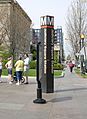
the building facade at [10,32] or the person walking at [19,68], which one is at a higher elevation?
the building facade at [10,32]

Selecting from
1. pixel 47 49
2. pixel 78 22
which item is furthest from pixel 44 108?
pixel 78 22

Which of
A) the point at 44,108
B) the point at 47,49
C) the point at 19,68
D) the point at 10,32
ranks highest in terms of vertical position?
the point at 10,32

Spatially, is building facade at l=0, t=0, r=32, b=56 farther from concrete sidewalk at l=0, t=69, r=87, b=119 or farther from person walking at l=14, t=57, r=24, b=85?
concrete sidewalk at l=0, t=69, r=87, b=119

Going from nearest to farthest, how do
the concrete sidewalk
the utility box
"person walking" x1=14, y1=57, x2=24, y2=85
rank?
1. the concrete sidewalk
2. the utility box
3. "person walking" x1=14, y1=57, x2=24, y2=85

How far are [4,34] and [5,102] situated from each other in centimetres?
4384

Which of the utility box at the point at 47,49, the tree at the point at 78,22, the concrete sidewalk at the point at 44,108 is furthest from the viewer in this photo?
the tree at the point at 78,22

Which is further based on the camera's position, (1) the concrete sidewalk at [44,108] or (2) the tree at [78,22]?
(2) the tree at [78,22]

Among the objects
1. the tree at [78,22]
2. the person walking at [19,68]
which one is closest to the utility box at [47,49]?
the person walking at [19,68]

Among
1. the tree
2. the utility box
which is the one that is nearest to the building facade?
the tree

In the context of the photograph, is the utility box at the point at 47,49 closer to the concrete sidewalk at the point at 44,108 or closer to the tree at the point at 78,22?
the concrete sidewalk at the point at 44,108

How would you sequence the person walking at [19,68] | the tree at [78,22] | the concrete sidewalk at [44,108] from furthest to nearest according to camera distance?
the tree at [78,22] < the person walking at [19,68] < the concrete sidewalk at [44,108]

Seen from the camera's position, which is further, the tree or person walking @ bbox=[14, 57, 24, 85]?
the tree

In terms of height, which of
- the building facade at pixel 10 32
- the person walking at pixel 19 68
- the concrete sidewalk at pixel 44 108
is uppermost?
the building facade at pixel 10 32

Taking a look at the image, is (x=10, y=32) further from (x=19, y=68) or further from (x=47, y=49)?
(x=47, y=49)
